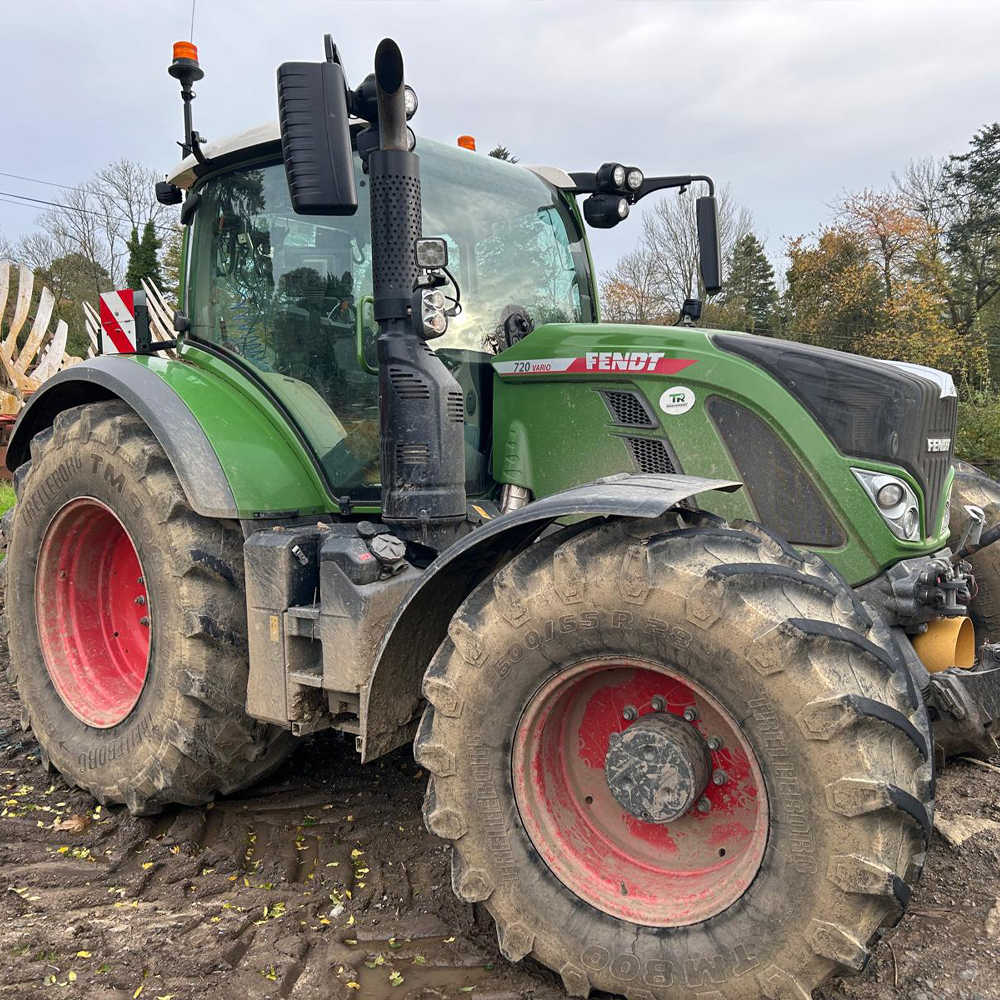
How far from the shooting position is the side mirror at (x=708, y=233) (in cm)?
393

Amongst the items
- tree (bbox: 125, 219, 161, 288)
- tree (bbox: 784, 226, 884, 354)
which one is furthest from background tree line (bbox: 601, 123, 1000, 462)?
tree (bbox: 125, 219, 161, 288)

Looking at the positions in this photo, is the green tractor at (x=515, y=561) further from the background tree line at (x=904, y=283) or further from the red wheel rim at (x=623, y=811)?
the background tree line at (x=904, y=283)

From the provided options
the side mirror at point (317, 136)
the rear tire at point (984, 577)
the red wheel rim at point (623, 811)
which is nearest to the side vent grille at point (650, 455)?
the red wheel rim at point (623, 811)

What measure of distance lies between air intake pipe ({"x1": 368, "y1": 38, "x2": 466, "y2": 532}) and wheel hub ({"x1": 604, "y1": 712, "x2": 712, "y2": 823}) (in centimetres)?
106

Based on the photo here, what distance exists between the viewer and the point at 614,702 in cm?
271

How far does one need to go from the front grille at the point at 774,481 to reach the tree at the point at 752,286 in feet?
93.9

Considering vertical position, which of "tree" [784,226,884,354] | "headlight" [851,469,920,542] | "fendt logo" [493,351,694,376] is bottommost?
"headlight" [851,469,920,542]

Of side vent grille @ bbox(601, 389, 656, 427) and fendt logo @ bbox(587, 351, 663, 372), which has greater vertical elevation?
fendt logo @ bbox(587, 351, 663, 372)

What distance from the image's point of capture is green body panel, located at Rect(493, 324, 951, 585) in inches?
118

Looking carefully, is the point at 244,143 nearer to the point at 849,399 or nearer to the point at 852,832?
the point at 849,399

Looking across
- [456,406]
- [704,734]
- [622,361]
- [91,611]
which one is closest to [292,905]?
[704,734]

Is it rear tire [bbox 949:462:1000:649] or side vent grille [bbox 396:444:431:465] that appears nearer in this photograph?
side vent grille [bbox 396:444:431:465]

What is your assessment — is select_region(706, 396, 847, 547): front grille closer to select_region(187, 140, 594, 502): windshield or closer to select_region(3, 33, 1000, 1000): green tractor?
select_region(3, 33, 1000, 1000): green tractor

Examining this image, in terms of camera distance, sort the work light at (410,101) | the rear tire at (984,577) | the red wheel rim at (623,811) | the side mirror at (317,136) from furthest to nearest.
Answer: the rear tire at (984,577) < the work light at (410,101) < the side mirror at (317,136) < the red wheel rim at (623,811)
